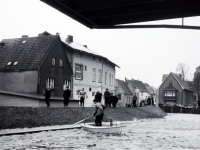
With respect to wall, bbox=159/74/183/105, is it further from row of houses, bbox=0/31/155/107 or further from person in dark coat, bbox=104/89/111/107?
person in dark coat, bbox=104/89/111/107

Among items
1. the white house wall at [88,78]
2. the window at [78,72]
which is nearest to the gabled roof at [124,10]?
the white house wall at [88,78]

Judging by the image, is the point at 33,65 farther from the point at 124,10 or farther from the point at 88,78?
the point at 124,10

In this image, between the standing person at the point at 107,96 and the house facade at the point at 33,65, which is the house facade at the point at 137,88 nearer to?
the house facade at the point at 33,65

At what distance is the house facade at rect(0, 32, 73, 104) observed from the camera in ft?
124

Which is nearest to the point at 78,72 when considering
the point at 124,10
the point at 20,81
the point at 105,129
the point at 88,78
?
the point at 88,78

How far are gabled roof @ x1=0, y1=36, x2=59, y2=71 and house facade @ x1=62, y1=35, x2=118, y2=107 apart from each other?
14.0 feet

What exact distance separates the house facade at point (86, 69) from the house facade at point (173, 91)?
38.6 meters

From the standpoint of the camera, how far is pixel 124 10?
16.9ft

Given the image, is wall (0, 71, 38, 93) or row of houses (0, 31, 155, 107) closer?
row of houses (0, 31, 155, 107)

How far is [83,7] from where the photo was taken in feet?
16.5

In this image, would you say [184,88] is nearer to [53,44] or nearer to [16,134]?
[53,44]

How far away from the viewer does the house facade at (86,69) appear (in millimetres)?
46062

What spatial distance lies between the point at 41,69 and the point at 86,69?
11582 millimetres

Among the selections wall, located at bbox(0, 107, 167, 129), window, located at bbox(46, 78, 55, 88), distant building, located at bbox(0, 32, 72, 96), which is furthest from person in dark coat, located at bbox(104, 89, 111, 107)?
window, located at bbox(46, 78, 55, 88)
